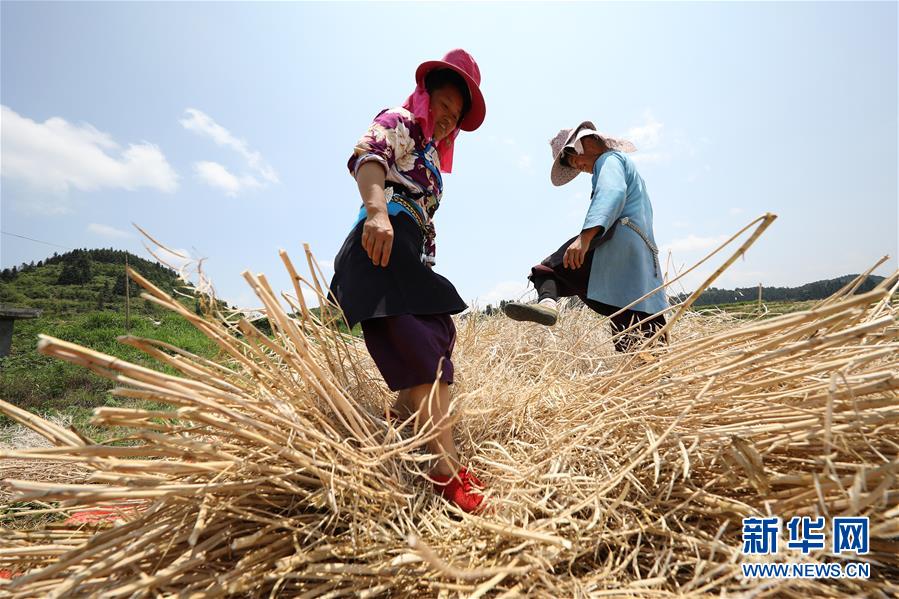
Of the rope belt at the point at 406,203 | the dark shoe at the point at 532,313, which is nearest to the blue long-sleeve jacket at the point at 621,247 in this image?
the dark shoe at the point at 532,313

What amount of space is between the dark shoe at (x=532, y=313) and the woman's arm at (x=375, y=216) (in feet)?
3.31

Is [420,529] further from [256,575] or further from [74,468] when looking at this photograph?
[74,468]

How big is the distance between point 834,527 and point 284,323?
1037 millimetres

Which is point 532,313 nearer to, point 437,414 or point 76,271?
point 437,414

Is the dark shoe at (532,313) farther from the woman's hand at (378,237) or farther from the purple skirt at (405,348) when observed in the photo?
the woman's hand at (378,237)

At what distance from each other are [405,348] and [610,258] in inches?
59.8

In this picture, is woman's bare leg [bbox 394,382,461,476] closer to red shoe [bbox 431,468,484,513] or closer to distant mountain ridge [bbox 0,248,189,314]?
red shoe [bbox 431,468,484,513]

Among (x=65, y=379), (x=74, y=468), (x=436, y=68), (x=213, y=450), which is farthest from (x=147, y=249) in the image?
(x=65, y=379)

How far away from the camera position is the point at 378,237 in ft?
3.62

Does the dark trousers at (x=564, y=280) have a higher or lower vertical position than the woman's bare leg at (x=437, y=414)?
higher

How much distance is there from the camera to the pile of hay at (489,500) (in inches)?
24.6

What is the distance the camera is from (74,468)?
1334mm

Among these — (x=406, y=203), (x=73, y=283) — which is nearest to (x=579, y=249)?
(x=406, y=203)

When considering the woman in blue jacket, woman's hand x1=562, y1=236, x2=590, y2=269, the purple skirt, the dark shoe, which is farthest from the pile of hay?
woman's hand x1=562, y1=236, x2=590, y2=269
